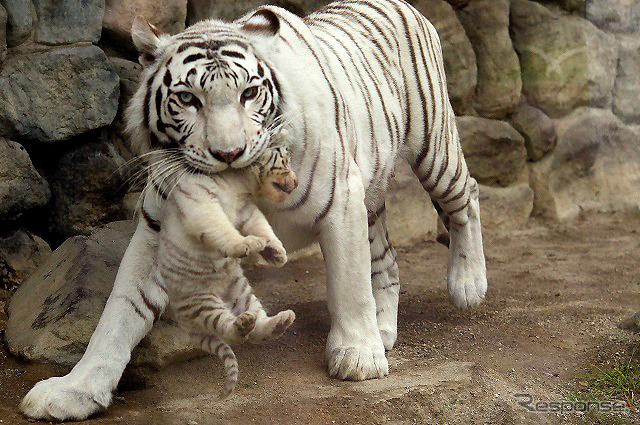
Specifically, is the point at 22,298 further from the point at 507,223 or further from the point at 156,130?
the point at 507,223

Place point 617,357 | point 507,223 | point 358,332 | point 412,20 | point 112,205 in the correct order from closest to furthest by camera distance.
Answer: point 358,332 → point 617,357 → point 412,20 → point 112,205 → point 507,223

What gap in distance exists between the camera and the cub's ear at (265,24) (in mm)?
3162

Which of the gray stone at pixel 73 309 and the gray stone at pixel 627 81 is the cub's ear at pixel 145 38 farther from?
the gray stone at pixel 627 81

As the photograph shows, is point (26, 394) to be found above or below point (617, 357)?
above

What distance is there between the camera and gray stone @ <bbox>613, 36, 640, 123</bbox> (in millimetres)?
6332

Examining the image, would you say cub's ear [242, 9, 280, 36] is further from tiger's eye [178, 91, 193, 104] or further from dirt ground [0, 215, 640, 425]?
dirt ground [0, 215, 640, 425]

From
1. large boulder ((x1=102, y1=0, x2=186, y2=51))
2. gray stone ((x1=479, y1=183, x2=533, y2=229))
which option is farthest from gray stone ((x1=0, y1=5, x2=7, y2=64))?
gray stone ((x1=479, y1=183, x2=533, y2=229))

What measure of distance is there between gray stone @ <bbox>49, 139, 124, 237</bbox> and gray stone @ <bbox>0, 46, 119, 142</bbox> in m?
0.13

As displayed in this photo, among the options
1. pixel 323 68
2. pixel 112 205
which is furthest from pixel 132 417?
pixel 112 205

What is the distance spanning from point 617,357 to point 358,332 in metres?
1.04

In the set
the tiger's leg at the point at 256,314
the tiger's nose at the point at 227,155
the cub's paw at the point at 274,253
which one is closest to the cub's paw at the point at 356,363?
the tiger's leg at the point at 256,314

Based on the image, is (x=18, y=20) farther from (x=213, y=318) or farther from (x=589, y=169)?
(x=589, y=169)

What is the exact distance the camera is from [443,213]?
4348 mm

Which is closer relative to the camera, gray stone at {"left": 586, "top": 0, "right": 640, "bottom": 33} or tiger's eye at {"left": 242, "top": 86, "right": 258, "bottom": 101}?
tiger's eye at {"left": 242, "top": 86, "right": 258, "bottom": 101}
